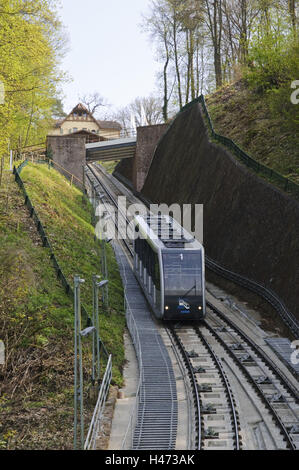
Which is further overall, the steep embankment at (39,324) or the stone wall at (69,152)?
the stone wall at (69,152)

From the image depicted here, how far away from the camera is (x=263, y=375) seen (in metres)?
18.5

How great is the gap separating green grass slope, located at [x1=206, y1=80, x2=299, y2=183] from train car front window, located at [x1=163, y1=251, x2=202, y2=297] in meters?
9.23

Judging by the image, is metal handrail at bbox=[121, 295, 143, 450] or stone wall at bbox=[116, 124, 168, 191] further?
stone wall at bbox=[116, 124, 168, 191]

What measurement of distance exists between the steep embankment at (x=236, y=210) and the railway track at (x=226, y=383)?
3332 mm

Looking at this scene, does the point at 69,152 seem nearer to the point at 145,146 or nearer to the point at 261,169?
the point at 145,146

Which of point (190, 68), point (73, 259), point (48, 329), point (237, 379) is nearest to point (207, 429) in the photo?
point (237, 379)

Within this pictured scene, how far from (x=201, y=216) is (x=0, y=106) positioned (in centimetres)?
1824

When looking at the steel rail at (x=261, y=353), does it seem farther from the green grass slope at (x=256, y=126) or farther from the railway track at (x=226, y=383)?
the green grass slope at (x=256, y=126)

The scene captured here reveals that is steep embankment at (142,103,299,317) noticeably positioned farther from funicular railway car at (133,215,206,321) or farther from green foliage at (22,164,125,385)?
green foliage at (22,164,125,385)

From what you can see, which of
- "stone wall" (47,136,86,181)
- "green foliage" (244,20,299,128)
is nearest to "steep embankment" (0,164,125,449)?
"green foliage" (244,20,299,128)

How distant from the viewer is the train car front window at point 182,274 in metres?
23.1

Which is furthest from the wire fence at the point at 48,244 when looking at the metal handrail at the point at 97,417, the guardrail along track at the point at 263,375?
the guardrail along track at the point at 263,375

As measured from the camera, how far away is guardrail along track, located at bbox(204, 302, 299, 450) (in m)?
14.8

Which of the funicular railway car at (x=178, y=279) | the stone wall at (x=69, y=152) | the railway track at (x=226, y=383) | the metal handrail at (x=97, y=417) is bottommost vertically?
the railway track at (x=226, y=383)
